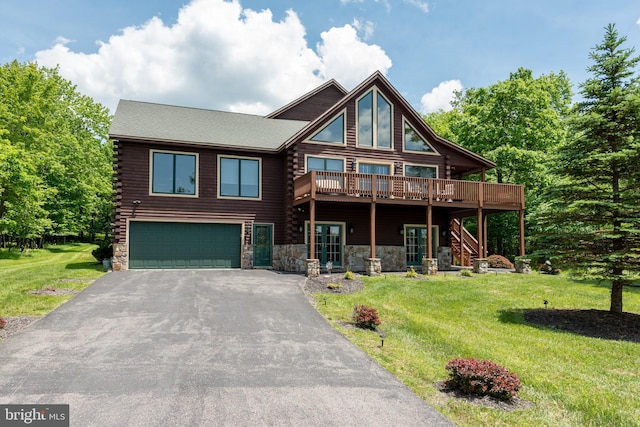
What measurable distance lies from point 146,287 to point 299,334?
277 inches

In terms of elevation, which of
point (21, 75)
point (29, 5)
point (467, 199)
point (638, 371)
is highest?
point (21, 75)

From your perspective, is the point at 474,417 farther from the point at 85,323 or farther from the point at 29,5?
the point at 29,5

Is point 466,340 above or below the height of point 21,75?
below

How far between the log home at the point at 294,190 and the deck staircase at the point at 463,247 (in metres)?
1.81

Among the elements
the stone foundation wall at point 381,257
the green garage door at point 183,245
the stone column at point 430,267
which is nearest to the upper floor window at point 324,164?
the stone foundation wall at point 381,257

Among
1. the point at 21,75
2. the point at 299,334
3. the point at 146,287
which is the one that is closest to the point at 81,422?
the point at 299,334

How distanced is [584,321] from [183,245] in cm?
1567

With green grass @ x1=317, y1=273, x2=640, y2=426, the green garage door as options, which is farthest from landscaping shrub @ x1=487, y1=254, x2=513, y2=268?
the green garage door

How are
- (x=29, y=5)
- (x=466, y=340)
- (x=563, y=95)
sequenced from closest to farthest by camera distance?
(x=466, y=340) < (x=29, y=5) < (x=563, y=95)

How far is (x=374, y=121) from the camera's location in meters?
20.2

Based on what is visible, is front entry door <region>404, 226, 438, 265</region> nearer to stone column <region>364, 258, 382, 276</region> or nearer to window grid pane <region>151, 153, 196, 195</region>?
stone column <region>364, 258, 382, 276</region>

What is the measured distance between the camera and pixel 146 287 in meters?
13.3

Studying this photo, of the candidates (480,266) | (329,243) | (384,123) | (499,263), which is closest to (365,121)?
(384,123)

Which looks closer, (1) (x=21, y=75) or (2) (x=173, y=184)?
(2) (x=173, y=184)
